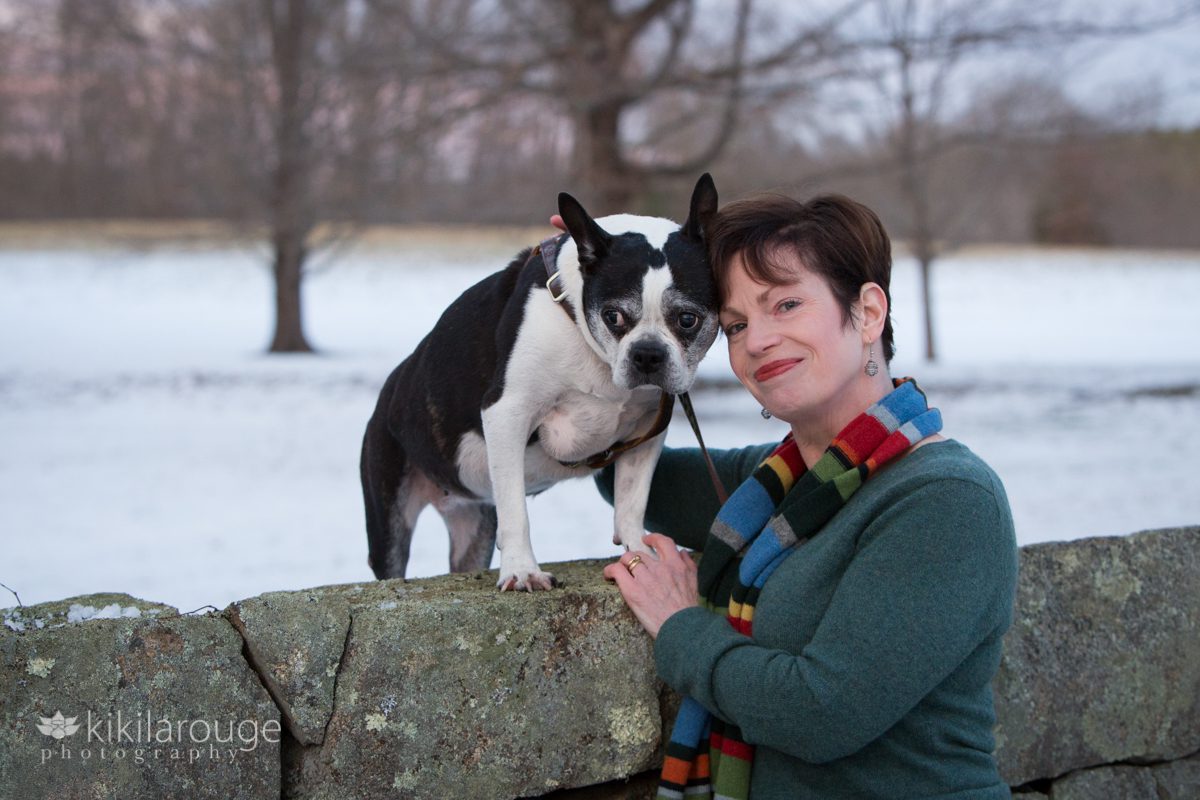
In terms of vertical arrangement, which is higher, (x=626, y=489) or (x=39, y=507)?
(x=626, y=489)

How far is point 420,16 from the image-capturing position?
30.2ft

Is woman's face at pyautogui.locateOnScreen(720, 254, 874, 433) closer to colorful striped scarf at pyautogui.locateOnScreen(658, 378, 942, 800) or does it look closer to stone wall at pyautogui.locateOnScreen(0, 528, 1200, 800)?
colorful striped scarf at pyautogui.locateOnScreen(658, 378, 942, 800)

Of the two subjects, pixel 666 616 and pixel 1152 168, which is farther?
pixel 1152 168

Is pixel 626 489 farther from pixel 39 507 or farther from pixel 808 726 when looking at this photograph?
pixel 39 507

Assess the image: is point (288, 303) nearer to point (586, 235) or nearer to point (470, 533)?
point (470, 533)

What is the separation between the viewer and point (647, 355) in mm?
2150

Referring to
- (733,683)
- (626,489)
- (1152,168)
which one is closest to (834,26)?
(626,489)

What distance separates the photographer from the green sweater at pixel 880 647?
1649 millimetres

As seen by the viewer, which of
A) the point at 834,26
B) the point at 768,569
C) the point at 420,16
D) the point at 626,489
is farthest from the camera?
the point at 420,16

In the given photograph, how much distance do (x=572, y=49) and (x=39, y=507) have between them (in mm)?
4949

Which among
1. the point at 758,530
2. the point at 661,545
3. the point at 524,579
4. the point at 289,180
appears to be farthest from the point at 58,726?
the point at 289,180

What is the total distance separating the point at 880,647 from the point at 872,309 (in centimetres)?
61

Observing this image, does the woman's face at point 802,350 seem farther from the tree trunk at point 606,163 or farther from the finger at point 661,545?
the tree trunk at point 606,163

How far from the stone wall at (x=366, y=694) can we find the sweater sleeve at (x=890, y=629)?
0.42m
